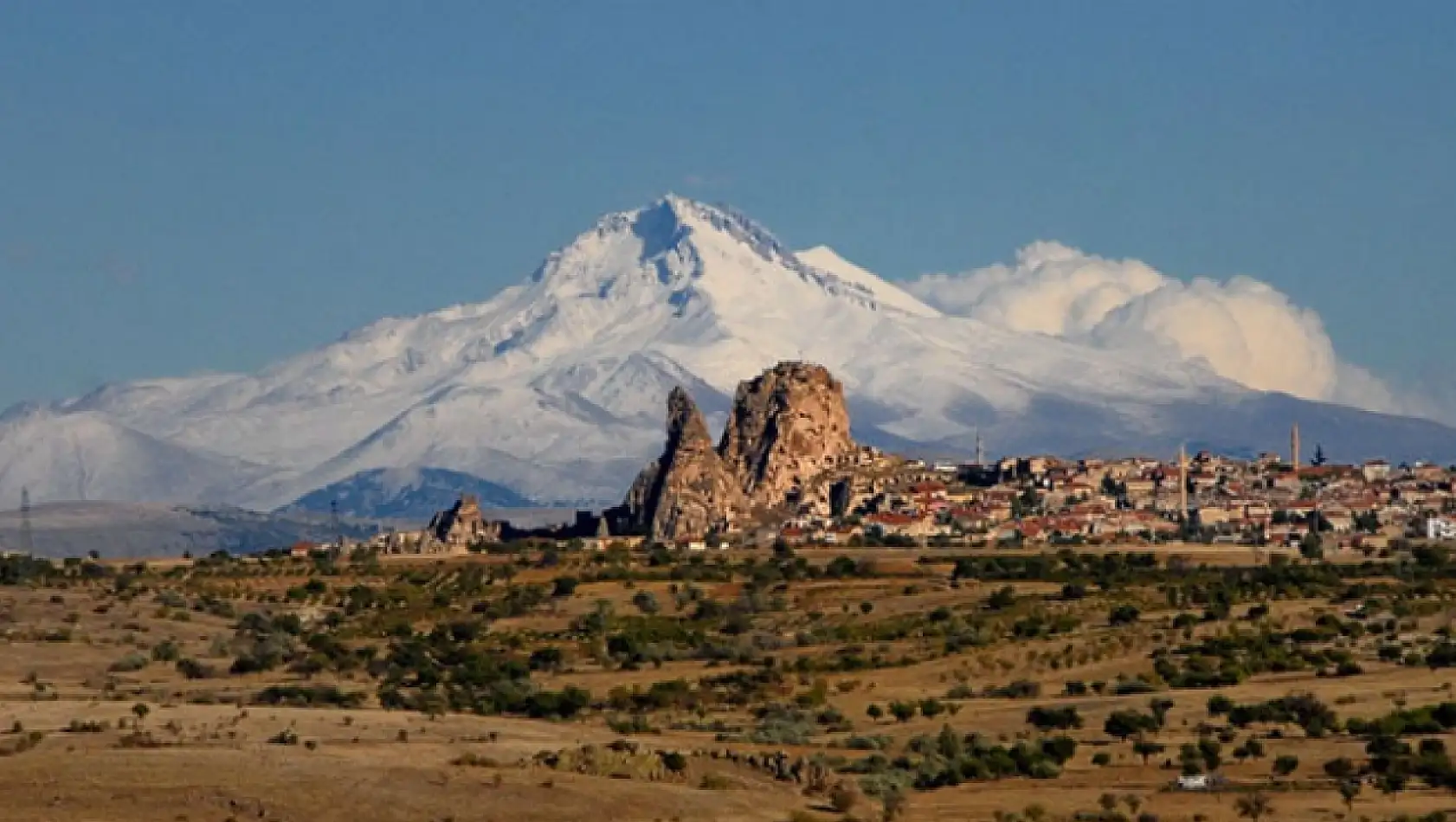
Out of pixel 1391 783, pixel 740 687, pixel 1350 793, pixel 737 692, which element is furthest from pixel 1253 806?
pixel 740 687

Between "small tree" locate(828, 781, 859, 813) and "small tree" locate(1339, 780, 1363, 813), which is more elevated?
"small tree" locate(1339, 780, 1363, 813)

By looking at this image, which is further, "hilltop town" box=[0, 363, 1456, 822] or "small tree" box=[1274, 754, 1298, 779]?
"small tree" box=[1274, 754, 1298, 779]

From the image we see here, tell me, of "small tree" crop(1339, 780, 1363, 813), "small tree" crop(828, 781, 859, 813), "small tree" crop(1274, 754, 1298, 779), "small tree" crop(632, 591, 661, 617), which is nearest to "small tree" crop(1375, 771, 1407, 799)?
"small tree" crop(1339, 780, 1363, 813)

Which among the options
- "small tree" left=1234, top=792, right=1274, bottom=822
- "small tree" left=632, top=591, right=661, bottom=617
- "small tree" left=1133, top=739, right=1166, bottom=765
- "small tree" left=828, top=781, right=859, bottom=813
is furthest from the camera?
"small tree" left=632, top=591, right=661, bottom=617

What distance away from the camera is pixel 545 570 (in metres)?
154

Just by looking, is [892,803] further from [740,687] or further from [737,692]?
[740,687]

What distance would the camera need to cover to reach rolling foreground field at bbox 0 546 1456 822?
57625mm

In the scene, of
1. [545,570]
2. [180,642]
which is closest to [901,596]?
[545,570]

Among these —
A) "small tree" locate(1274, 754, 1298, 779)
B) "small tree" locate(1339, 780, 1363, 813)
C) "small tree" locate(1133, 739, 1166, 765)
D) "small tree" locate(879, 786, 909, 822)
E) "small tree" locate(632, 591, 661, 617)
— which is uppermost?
"small tree" locate(632, 591, 661, 617)

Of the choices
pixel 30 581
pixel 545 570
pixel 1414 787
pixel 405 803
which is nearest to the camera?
pixel 405 803

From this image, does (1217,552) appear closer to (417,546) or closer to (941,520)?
(941,520)

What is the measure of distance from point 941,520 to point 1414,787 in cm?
13541

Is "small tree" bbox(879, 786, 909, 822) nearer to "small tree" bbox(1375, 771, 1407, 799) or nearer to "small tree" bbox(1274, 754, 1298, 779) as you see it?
"small tree" bbox(1274, 754, 1298, 779)

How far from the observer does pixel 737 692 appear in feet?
291
